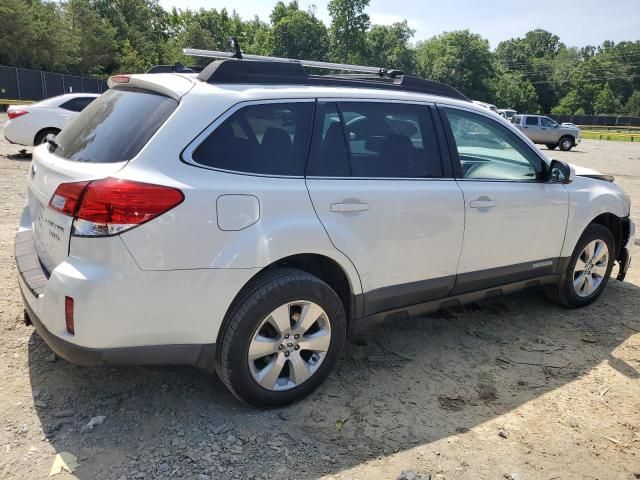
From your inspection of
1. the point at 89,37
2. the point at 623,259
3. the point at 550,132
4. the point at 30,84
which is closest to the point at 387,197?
the point at 623,259

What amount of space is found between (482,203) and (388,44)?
333 ft

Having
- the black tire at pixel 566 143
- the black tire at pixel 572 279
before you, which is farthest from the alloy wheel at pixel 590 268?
the black tire at pixel 566 143

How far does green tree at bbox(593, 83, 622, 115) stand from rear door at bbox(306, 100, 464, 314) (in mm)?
104308

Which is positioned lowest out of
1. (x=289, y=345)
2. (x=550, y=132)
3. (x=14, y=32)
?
(x=550, y=132)

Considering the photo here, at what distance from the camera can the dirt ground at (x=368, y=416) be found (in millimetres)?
2639

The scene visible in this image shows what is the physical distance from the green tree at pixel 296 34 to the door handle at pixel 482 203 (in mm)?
88901

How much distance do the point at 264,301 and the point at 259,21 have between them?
111m

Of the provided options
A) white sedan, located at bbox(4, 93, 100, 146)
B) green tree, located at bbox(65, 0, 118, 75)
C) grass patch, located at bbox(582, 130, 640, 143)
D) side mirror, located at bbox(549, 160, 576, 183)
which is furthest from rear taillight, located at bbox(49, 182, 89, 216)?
grass patch, located at bbox(582, 130, 640, 143)

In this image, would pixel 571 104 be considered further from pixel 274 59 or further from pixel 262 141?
pixel 262 141

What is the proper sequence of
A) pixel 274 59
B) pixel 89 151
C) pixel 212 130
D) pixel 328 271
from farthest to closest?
1. pixel 274 59
2. pixel 328 271
3. pixel 89 151
4. pixel 212 130

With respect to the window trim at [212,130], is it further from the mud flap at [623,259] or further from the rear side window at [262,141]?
the mud flap at [623,259]

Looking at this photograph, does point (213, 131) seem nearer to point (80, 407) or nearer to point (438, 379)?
point (80, 407)

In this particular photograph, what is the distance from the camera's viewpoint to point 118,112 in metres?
2.94

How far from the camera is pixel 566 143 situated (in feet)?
97.1
